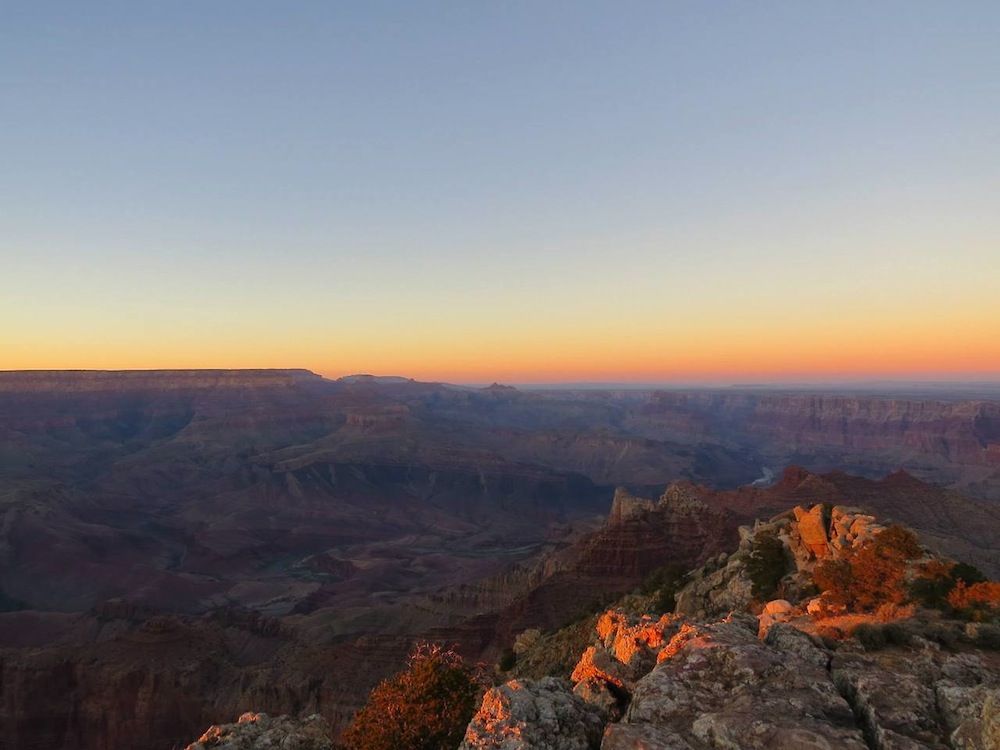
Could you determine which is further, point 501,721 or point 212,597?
point 212,597

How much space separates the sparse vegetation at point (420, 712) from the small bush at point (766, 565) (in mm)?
22775

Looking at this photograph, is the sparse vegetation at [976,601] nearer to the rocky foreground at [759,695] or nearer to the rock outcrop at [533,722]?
the rocky foreground at [759,695]

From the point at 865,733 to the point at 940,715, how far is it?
4.60 feet

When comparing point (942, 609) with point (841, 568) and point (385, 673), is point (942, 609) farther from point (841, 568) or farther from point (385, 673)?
point (385, 673)

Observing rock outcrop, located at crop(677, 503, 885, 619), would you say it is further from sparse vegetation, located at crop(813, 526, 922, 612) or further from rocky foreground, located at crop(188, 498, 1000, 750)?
rocky foreground, located at crop(188, 498, 1000, 750)

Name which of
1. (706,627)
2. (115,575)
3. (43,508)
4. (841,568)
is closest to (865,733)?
(706,627)

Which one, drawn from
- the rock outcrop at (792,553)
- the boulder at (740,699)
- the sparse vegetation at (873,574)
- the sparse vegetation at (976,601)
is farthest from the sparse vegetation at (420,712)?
the rock outcrop at (792,553)

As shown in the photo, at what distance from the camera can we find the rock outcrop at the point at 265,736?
12000mm

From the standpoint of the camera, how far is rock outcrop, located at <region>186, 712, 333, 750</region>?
1200 centimetres

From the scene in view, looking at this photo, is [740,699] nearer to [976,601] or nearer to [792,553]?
[976,601]

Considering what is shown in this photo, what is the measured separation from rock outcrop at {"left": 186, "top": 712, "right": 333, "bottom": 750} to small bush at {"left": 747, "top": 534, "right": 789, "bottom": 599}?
2418cm

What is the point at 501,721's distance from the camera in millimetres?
8992

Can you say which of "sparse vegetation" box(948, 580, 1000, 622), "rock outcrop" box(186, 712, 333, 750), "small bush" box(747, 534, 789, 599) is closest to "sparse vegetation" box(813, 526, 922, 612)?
"sparse vegetation" box(948, 580, 1000, 622)

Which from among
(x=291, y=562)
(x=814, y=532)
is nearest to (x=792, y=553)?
(x=814, y=532)
